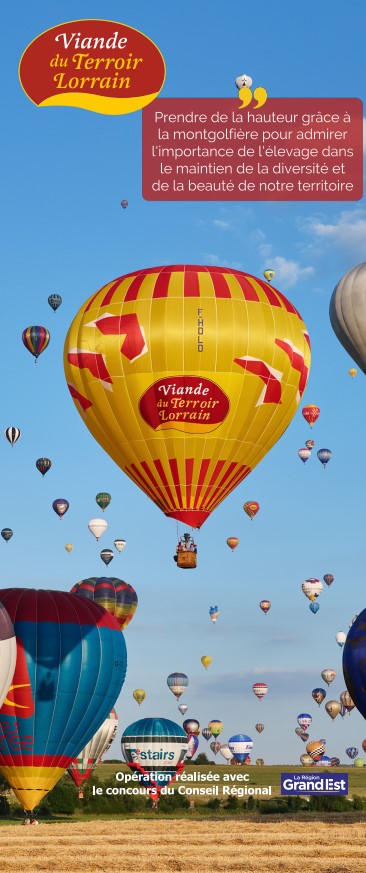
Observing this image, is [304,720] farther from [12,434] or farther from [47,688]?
[47,688]

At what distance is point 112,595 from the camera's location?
69.8m

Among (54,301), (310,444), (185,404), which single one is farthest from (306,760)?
(185,404)

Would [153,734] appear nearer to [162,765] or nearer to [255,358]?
[162,765]

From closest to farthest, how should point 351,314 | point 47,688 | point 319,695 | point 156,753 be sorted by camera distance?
point 47,688, point 351,314, point 156,753, point 319,695

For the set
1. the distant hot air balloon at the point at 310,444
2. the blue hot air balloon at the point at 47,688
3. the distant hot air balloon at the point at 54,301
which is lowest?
the blue hot air balloon at the point at 47,688

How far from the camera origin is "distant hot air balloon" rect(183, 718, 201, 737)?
94.9 m

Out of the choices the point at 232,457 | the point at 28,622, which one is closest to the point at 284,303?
the point at 232,457

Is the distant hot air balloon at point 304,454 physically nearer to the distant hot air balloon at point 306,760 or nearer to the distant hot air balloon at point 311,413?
the distant hot air balloon at point 311,413

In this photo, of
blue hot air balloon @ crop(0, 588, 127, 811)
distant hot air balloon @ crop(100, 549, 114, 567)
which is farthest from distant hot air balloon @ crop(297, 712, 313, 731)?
blue hot air balloon @ crop(0, 588, 127, 811)

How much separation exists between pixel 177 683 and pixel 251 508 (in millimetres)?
19153

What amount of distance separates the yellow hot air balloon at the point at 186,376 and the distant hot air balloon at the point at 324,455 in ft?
134

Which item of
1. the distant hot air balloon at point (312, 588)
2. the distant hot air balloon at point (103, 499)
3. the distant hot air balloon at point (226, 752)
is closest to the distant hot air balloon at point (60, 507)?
the distant hot air balloon at point (103, 499)

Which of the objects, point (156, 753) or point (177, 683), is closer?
point (156, 753)

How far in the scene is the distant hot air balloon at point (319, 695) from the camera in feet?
319
